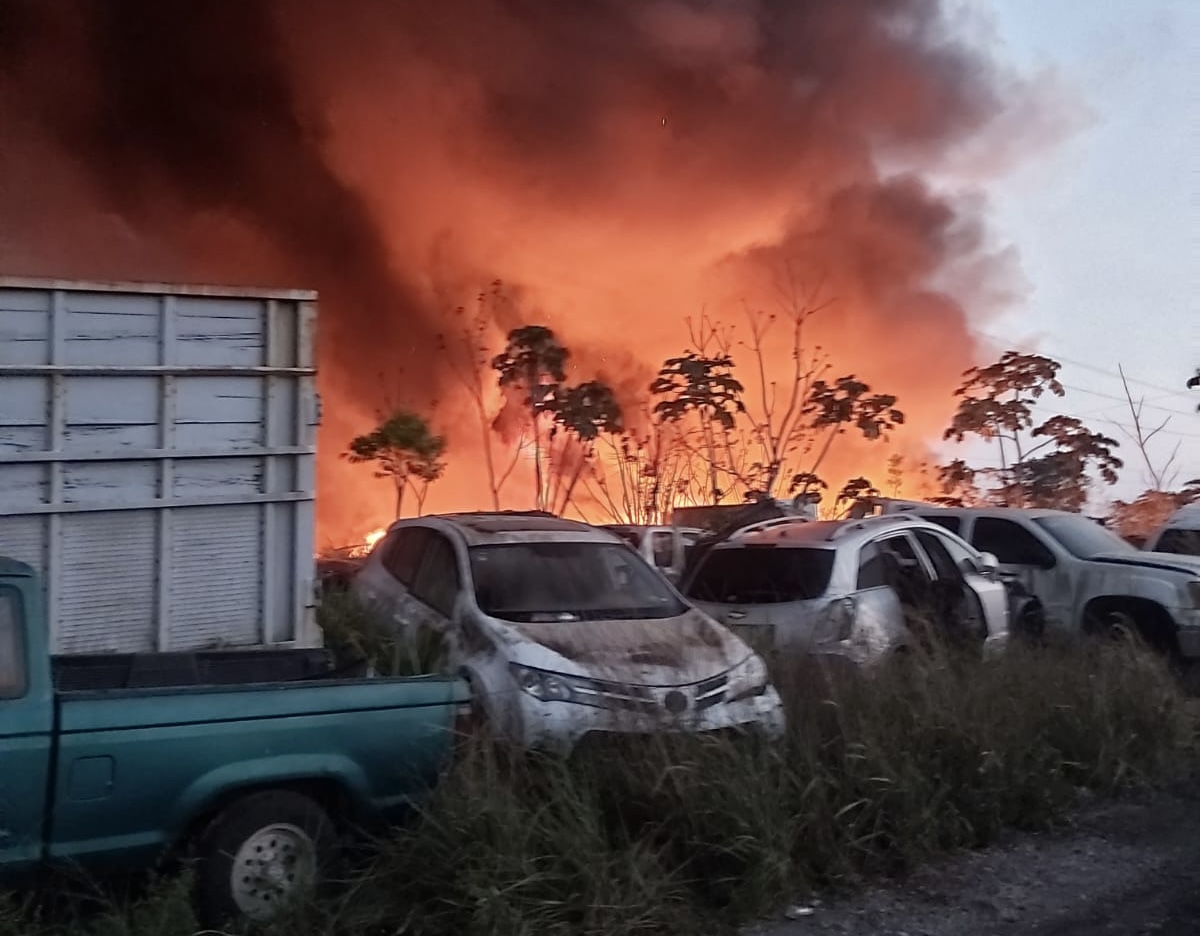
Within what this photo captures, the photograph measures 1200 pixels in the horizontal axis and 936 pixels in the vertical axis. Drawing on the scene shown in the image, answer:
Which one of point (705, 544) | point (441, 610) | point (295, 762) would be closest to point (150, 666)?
point (295, 762)

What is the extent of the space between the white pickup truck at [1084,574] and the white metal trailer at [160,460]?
5970 mm

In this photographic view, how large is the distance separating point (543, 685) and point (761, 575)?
9.19 feet

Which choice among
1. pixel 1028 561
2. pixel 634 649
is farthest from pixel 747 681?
pixel 1028 561

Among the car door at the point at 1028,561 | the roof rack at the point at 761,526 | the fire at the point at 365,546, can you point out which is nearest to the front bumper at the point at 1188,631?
the car door at the point at 1028,561

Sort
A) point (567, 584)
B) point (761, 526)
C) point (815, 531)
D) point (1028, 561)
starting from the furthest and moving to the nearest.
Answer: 1. point (1028, 561)
2. point (761, 526)
3. point (815, 531)
4. point (567, 584)

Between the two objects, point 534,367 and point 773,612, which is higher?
point 534,367

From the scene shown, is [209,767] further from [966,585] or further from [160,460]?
[966,585]

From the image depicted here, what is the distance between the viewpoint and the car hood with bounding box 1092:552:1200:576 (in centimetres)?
982

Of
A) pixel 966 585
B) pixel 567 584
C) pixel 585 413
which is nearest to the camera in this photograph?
pixel 567 584

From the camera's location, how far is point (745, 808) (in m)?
5.07

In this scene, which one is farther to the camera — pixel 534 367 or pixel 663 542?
pixel 534 367

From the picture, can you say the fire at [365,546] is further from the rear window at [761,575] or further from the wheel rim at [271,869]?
the wheel rim at [271,869]

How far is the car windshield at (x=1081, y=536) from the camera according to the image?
10516 mm

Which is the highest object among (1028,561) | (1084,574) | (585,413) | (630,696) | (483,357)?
(483,357)
